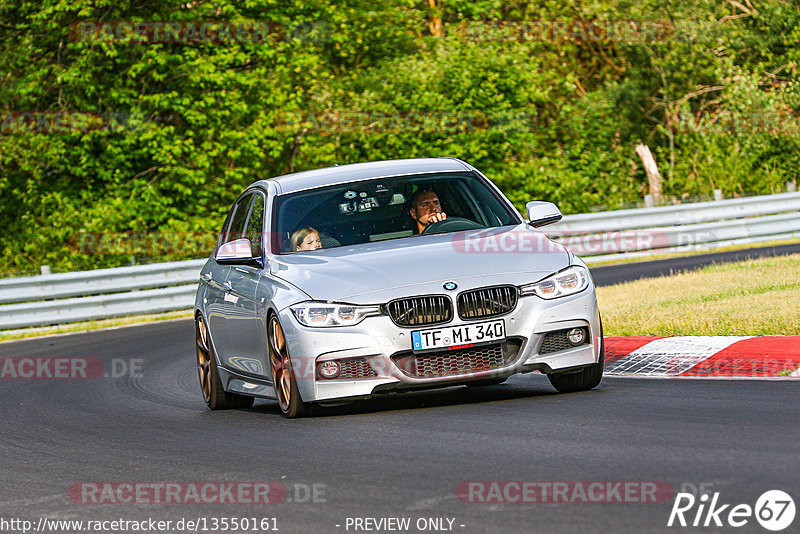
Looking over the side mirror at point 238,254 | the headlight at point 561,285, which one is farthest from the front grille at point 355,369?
the side mirror at point 238,254

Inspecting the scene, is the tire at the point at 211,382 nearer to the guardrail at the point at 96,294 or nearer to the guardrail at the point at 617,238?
the guardrail at the point at 96,294

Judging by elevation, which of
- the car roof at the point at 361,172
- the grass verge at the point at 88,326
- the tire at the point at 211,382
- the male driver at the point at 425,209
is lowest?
the grass verge at the point at 88,326

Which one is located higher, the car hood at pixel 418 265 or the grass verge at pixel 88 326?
the car hood at pixel 418 265

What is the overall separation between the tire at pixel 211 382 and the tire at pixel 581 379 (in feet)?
8.27

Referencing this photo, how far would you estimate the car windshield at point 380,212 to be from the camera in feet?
30.7

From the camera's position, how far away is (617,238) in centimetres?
2580

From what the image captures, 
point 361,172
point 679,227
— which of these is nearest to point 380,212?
point 361,172

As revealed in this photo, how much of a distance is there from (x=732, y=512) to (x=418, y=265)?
12.1 feet

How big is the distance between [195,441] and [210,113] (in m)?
24.5

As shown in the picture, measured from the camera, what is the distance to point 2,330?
74.4 feet

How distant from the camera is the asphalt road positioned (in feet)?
18.1

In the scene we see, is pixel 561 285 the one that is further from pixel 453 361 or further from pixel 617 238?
pixel 617 238

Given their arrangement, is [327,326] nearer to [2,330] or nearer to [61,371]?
[61,371]

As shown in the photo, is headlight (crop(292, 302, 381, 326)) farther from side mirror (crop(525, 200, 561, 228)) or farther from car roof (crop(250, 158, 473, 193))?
side mirror (crop(525, 200, 561, 228))
